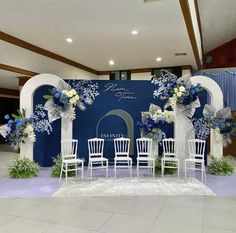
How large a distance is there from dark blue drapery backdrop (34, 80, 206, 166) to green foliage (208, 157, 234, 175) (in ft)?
4.69

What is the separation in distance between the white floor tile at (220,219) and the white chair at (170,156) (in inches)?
84.2

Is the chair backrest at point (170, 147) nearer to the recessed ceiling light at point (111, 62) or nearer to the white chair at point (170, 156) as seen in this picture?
the white chair at point (170, 156)

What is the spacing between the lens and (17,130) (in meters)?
5.75

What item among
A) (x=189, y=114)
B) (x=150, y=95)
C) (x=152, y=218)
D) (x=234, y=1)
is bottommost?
(x=152, y=218)

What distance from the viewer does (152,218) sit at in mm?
3521

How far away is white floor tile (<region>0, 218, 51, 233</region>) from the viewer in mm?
3137

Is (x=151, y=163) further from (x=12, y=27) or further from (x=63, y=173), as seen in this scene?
(x=12, y=27)

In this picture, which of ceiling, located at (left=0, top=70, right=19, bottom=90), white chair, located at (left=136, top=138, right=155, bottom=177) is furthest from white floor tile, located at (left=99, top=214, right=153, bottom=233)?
ceiling, located at (left=0, top=70, right=19, bottom=90)

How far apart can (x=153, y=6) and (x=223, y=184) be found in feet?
12.9

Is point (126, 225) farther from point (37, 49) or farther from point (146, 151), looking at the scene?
point (37, 49)

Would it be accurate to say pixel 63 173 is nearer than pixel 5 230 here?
No

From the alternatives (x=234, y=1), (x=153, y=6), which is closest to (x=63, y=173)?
(x=153, y=6)

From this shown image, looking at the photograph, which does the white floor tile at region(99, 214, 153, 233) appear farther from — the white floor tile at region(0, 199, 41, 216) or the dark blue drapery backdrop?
the dark blue drapery backdrop

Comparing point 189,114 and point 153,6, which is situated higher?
point 153,6
